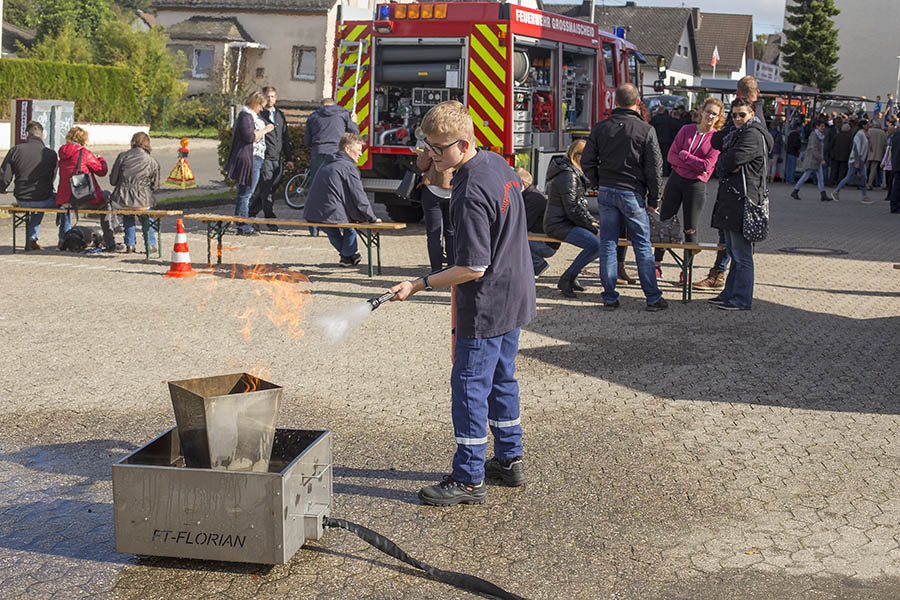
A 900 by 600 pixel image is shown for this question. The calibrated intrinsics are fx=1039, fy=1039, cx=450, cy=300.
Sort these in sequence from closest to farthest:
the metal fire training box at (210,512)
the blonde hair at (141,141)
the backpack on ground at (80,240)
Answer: the metal fire training box at (210,512) < the blonde hair at (141,141) < the backpack on ground at (80,240)

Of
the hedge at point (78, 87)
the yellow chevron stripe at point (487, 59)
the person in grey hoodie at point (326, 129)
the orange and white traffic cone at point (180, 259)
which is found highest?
the hedge at point (78, 87)

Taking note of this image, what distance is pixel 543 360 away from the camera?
26.8ft

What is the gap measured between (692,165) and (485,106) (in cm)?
527

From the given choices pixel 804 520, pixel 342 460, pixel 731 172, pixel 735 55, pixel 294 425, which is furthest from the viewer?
pixel 735 55

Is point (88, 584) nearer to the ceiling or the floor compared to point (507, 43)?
nearer to the floor

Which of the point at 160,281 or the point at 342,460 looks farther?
the point at 160,281

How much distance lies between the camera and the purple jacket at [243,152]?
1454cm

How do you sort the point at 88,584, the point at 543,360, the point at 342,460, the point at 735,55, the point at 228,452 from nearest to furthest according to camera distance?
the point at 88,584 → the point at 228,452 → the point at 342,460 → the point at 543,360 → the point at 735,55

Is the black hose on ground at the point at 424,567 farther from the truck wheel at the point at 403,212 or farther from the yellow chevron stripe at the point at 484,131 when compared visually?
the truck wheel at the point at 403,212

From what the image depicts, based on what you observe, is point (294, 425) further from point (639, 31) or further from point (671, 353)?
point (639, 31)

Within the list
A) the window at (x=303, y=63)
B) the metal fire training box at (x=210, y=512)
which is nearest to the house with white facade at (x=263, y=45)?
the window at (x=303, y=63)

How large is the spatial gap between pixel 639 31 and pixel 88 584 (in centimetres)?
8145

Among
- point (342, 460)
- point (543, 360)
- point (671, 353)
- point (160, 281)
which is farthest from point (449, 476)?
point (160, 281)

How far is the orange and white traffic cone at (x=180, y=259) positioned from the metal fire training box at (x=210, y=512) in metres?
7.13
